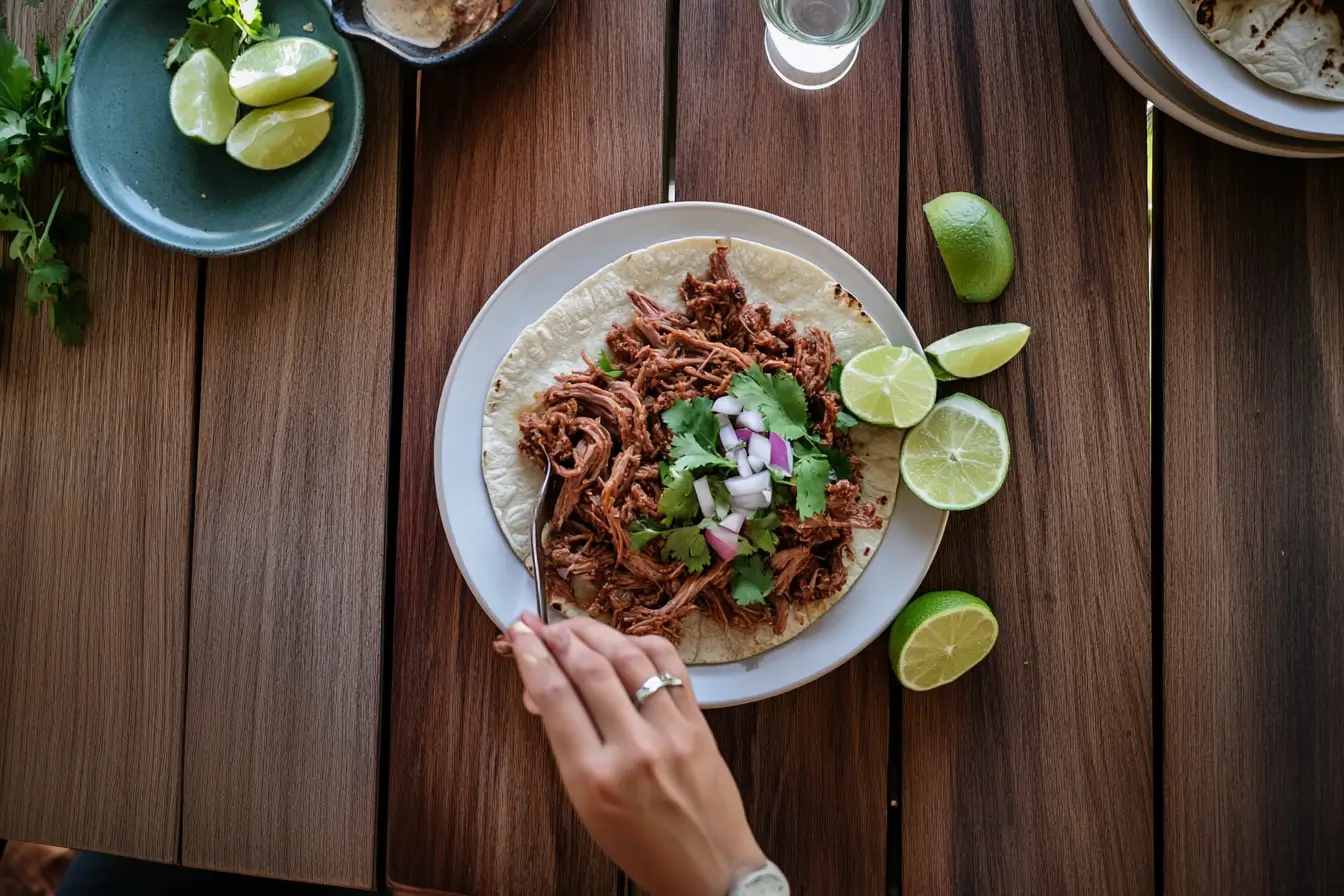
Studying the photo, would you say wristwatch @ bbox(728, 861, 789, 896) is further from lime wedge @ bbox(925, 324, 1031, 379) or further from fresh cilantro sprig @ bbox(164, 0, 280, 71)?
fresh cilantro sprig @ bbox(164, 0, 280, 71)

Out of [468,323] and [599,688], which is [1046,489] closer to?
[599,688]

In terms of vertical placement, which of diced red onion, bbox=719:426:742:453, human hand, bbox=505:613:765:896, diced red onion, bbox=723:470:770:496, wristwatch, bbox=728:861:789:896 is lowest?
wristwatch, bbox=728:861:789:896

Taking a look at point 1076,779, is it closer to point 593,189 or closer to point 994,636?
point 994,636

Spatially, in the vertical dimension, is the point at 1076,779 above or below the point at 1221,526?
below

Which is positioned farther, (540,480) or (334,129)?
(334,129)

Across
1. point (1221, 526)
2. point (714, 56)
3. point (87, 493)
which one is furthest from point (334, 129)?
point (1221, 526)

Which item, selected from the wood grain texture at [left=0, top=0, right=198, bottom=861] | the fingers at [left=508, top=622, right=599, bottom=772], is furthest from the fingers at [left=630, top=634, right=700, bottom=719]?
the wood grain texture at [left=0, top=0, right=198, bottom=861]

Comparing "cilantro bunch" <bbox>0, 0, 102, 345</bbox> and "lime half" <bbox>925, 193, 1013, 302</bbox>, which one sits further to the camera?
"cilantro bunch" <bbox>0, 0, 102, 345</bbox>

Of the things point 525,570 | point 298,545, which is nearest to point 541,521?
point 525,570
